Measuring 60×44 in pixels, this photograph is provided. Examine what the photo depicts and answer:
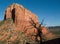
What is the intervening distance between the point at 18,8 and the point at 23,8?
5.55 m

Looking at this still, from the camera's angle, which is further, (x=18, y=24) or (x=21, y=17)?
(x=21, y=17)

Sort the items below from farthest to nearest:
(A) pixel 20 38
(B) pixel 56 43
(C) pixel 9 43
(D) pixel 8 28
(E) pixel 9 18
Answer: (E) pixel 9 18, (D) pixel 8 28, (A) pixel 20 38, (C) pixel 9 43, (B) pixel 56 43

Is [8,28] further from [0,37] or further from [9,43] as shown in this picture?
[9,43]

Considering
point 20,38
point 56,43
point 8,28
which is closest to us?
point 56,43

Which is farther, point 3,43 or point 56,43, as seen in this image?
point 3,43

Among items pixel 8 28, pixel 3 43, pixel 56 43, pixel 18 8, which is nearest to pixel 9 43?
pixel 3 43

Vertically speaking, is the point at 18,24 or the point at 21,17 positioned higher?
the point at 21,17

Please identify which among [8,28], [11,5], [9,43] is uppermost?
[11,5]

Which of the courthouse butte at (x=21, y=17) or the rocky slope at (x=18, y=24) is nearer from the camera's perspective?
the rocky slope at (x=18, y=24)

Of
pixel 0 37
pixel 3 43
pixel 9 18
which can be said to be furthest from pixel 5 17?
pixel 3 43

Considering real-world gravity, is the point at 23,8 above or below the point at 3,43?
above

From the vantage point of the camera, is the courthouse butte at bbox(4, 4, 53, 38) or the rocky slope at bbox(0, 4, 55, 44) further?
the courthouse butte at bbox(4, 4, 53, 38)

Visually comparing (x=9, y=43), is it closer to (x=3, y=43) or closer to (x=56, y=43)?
(x=3, y=43)

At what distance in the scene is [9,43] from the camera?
125 m
